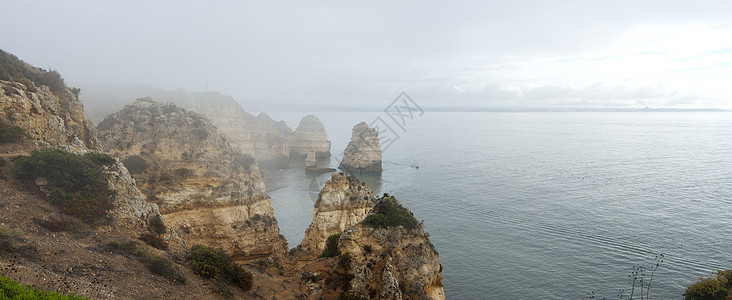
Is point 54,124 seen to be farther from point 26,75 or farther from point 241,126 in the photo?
point 241,126

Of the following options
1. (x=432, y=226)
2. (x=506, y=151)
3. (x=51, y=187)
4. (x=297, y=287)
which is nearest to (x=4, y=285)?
(x=51, y=187)

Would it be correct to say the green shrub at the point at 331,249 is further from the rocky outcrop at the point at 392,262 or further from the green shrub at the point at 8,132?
the green shrub at the point at 8,132

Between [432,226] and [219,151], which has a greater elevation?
[219,151]

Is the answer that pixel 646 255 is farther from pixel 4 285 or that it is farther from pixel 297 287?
pixel 4 285

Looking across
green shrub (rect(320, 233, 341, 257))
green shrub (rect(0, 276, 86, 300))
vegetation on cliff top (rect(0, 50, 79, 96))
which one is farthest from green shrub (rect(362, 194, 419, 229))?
vegetation on cliff top (rect(0, 50, 79, 96))

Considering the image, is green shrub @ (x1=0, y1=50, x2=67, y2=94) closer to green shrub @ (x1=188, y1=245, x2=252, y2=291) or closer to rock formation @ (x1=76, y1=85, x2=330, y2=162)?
green shrub @ (x1=188, y1=245, x2=252, y2=291)

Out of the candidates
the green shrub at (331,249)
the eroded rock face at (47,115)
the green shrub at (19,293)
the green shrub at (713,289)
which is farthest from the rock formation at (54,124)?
the green shrub at (713,289)
